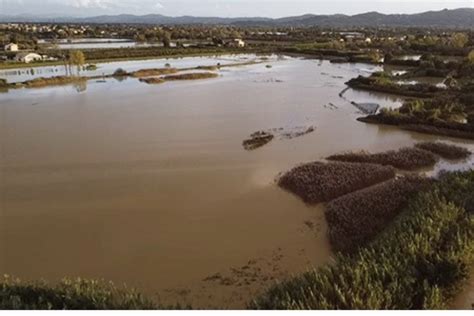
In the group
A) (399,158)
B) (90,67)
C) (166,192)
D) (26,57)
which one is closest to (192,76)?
(90,67)

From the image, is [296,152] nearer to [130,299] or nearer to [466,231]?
[466,231]

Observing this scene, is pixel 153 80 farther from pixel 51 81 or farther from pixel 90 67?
pixel 90 67

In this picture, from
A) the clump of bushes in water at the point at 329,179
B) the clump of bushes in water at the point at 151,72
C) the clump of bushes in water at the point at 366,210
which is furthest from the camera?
the clump of bushes in water at the point at 151,72

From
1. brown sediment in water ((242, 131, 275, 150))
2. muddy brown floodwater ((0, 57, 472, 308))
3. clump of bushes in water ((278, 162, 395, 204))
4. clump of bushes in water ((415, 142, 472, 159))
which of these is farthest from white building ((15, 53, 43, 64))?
clump of bushes in water ((415, 142, 472, 159))

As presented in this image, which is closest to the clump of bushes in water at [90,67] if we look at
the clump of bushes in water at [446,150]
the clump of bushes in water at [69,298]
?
the clump of bushes in water at [446,150]

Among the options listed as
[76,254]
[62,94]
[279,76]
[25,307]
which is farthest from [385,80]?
[25,307]

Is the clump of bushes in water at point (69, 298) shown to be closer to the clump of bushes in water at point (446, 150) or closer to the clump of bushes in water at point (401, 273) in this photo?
the clump of bushes in water at point (401, 273)
